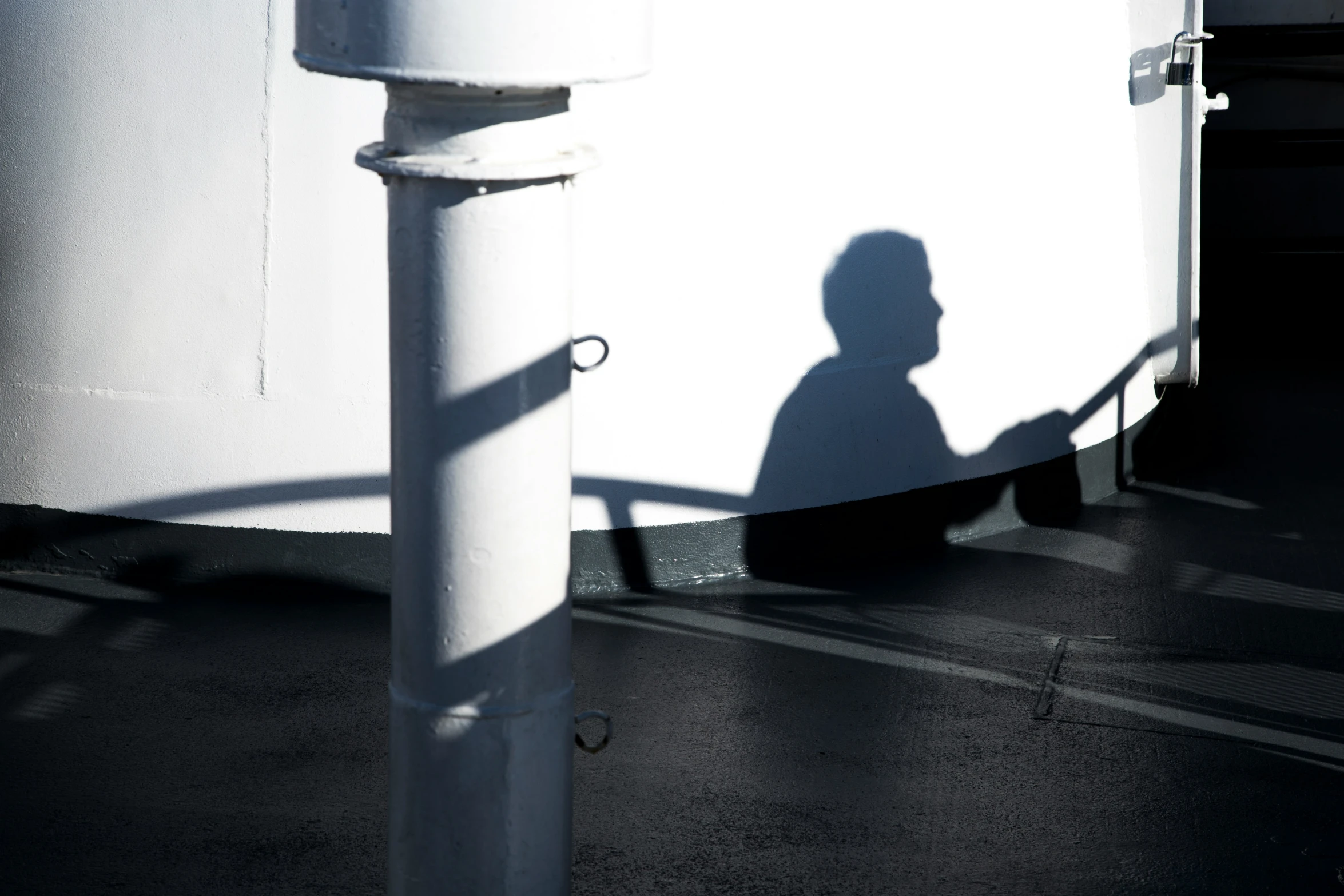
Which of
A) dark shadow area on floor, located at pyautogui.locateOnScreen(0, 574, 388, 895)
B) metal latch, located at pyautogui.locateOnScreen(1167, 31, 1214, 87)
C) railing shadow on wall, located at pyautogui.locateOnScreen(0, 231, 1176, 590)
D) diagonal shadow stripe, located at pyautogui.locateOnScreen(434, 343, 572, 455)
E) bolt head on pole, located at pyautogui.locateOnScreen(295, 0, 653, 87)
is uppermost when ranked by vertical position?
metal latch, located at pyautogui.locateOnScreen(1167, 31, 1214, 87)

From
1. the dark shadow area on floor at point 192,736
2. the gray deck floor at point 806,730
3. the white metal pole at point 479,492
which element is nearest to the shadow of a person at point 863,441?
the gray deck floor at point 806,730

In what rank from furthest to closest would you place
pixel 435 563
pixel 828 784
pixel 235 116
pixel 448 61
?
1. pixel 235 116
2. pixel 828 784
3. pixel 435 563
4. pixel 448 61

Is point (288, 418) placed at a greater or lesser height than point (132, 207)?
lesser

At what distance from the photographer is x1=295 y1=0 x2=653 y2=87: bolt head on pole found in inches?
78.5

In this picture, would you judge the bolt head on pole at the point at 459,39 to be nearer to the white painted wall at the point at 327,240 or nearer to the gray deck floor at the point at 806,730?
the gray deck floor at the point at 806,730

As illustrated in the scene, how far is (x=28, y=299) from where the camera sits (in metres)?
5.93

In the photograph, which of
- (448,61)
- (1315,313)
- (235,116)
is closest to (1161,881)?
(448,61)

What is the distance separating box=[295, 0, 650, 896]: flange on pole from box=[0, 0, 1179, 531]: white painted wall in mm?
3492

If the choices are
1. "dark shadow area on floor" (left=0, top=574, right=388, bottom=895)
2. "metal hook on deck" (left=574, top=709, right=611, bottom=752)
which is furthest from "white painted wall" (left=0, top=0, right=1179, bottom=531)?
"metal hook on deck" (left=574, top=709, right=611, bottom=752)

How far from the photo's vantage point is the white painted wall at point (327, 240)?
18.5 ft

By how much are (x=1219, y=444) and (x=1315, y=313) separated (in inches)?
122

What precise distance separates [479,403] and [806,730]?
2.92m

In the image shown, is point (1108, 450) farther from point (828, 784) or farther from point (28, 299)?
point (28, 299)

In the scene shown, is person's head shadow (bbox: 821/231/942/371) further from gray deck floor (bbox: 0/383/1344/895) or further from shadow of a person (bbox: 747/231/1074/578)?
gray deck floor (bbox: 0/383/1344/895)
